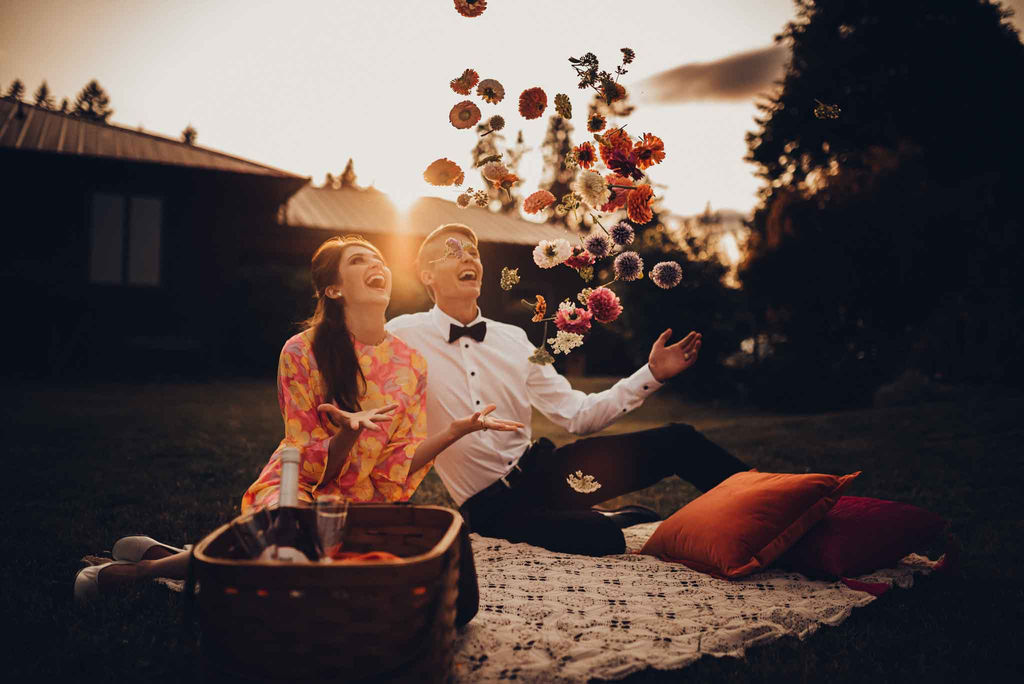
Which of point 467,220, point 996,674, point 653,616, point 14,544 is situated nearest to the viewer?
point 996,674

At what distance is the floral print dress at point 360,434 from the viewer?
2.70m

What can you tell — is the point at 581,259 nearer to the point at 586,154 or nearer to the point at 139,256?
the point at 586,154

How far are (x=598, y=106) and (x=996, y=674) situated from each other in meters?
2.42

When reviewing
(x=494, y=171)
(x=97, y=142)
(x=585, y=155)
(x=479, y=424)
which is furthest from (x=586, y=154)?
(x=97, y=142)

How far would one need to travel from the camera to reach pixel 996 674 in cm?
227

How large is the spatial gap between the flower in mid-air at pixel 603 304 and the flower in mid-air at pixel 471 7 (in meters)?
1.12

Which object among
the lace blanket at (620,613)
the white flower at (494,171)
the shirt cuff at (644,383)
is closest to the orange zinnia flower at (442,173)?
the white flower at (494,171)

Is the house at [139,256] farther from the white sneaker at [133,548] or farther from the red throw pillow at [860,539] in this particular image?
the white sneaker at [133,548]

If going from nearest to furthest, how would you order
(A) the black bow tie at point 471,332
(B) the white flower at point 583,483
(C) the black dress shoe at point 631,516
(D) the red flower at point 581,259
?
(D) the red flower at point 581,259, (B) the white flower at point 583,483, (A) the black bow tie at point 471,332, (C) the black dress shoe at point 631,516

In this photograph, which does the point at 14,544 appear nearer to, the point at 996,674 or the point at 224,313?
the point at 996,674

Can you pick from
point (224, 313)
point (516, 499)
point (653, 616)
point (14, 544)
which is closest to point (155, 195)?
point (224, 313)

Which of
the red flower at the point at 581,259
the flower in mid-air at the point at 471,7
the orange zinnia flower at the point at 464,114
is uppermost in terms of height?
the flower in mid-air at the point at 471,7

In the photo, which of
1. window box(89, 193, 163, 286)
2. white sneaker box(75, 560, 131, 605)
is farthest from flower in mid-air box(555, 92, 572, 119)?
window box(89, 193, 163, 286)

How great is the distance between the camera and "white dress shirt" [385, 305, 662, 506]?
11.6 ft
